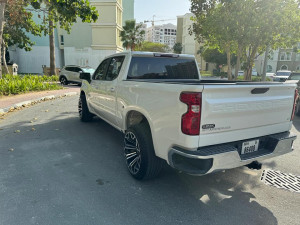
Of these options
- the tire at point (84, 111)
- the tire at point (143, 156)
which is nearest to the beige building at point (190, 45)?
the tire at point (84, 111)

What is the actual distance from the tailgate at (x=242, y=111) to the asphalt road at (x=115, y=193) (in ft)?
2.95

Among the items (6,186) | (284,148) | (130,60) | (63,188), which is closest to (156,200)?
(63,188)

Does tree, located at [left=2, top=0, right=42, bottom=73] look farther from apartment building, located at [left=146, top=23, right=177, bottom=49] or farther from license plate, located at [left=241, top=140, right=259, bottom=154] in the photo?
apartment building, located at [left=146, top=23, right=177, bottom=49]

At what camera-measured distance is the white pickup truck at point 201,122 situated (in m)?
2.42

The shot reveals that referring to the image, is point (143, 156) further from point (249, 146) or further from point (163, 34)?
point (163, 34)

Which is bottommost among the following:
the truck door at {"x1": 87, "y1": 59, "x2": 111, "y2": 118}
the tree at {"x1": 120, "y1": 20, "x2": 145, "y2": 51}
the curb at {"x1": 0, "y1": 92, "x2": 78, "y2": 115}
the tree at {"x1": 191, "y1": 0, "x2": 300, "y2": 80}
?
the curb at {"x1": 0, "y1": 92, "x2": 78, "y2": 115}

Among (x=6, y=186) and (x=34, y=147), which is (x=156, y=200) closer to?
(x=6, y=186)

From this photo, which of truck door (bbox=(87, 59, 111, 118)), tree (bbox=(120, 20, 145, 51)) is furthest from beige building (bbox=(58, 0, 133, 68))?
truck door (bbox=(87, 59, 111, 118))

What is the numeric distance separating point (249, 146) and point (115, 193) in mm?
1886

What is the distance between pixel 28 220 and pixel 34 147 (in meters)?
2.49

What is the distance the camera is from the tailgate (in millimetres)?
2439

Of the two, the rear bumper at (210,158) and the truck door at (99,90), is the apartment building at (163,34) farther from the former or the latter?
the rear bumper at (210,158)

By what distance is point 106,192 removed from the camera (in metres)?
3.07

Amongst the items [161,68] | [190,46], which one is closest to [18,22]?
[161,68]
